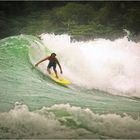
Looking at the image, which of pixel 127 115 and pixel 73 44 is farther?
pixel 73 44

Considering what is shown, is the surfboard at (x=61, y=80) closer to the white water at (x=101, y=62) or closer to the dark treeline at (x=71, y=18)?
the white water at (x=101, y=62)

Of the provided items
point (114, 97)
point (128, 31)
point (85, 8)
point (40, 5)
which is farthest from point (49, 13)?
point (114, 97)

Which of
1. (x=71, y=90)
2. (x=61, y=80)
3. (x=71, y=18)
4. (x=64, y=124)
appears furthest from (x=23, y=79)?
(x=71, y=18)

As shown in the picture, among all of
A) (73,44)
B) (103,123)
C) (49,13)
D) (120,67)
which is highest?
(49,13)

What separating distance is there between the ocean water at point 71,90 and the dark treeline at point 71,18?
0.36 feet

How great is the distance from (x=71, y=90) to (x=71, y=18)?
88 centimetres

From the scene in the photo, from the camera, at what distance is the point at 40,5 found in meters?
4.18

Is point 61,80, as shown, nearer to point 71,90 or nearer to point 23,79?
point 71,90

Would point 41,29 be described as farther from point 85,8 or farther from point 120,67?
point 120,67

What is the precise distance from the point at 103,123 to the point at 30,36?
1365 mm

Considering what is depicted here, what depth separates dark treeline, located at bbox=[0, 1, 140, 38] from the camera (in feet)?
13.6

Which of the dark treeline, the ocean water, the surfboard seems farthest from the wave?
the dark treeline

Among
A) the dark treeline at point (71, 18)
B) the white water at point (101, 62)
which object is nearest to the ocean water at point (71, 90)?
the white water at point (101, 62)

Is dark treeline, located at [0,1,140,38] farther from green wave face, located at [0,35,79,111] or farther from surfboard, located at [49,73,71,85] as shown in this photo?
surfboard, located at [49,73,71,85]
